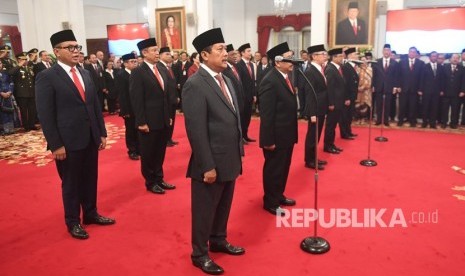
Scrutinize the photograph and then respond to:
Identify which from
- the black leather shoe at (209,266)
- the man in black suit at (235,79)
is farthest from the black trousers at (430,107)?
the black leather shoe at (209,266)

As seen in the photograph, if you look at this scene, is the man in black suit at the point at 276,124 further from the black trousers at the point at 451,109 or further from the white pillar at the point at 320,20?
the white pillar at the point at 320,20

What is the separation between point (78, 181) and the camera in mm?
3420

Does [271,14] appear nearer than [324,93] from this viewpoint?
No

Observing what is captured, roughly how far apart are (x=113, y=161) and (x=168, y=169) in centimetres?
104

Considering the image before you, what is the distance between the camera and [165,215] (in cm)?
389

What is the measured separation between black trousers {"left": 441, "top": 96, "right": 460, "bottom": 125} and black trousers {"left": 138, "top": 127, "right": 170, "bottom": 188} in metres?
6.40

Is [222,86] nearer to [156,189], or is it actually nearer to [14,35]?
[156,189]

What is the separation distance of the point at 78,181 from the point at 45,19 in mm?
10681

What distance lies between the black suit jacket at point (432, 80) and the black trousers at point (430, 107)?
0.09 meters

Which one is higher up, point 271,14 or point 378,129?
point 271,14

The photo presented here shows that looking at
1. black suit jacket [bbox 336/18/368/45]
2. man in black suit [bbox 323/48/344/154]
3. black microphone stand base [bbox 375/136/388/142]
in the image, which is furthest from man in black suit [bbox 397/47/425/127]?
man in black suit [bbox 323/48/344/154]

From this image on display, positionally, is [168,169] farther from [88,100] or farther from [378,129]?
[378,129]

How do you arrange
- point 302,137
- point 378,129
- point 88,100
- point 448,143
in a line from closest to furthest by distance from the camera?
point 88,100
point 448,143
point 302,137
point 378,129

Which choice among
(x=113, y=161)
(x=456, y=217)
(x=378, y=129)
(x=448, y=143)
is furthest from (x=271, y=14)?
(x=456, y=217)
